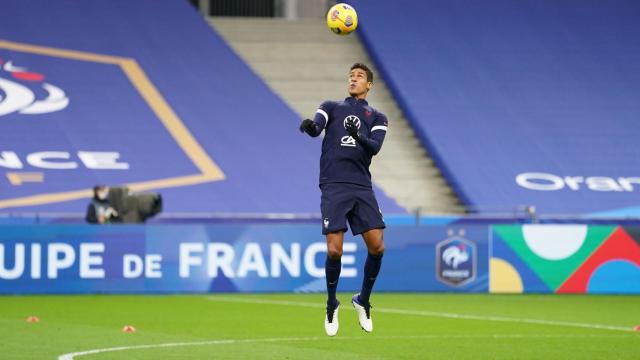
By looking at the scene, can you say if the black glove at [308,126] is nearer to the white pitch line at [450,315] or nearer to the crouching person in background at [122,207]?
the white pitch line at [450,315]

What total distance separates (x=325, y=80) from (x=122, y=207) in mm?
10782

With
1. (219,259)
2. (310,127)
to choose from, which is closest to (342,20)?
(310,127)

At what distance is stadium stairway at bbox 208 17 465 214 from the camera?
29.3 metres

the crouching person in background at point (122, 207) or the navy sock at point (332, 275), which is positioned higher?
the crouching person in background at point (122, 207)

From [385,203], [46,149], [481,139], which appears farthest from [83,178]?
[481,139]

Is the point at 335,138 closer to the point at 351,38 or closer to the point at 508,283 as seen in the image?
the point at 508,283

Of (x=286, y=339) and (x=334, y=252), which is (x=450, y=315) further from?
(x=334, y=252)

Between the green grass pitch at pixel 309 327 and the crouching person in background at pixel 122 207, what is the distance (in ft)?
8.57

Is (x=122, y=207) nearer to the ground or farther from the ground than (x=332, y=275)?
farther from the ground

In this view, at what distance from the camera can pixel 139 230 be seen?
21.0 meters

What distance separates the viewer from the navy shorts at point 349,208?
11391 mm

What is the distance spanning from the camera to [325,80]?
3259 centimetres

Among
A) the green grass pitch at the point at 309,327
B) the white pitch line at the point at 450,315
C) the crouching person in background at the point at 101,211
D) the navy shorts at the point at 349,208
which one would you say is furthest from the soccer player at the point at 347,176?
the crouching person in background at the point at 101,211

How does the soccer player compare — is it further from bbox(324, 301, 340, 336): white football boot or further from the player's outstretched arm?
the player's outstretched arm
